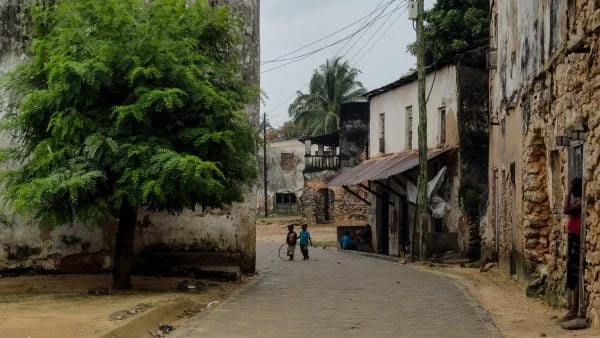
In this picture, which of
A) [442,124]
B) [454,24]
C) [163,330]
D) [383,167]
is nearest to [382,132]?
[383,167]

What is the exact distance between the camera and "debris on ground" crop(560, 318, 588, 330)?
10.5 m

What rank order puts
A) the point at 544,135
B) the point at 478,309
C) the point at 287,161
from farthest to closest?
1. the point at 287,161
2. the point at 544,135
3. the point at 478,309

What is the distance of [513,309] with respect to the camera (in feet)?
44.3

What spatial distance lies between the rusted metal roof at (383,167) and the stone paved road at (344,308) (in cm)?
677

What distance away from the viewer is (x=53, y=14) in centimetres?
1500

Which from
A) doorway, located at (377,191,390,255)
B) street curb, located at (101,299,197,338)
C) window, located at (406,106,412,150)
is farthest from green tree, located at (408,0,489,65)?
street curb, located at (101,299,197,338)

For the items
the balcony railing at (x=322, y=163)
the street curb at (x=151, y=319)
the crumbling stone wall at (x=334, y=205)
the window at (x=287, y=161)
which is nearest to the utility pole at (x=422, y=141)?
the street curb at (x=151, y=319)

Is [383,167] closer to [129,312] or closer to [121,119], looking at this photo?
[121,119]

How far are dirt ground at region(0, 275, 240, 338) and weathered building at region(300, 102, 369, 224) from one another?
31788 millimetres

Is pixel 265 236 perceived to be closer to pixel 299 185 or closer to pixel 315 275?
pixel 299 185

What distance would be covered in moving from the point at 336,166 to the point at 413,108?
1997 cm

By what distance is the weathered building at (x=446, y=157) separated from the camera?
25734mm

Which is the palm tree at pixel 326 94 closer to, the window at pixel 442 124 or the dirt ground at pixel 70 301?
the window at pixel 442 124

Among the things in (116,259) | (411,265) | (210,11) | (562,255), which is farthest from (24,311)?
(411,265)
